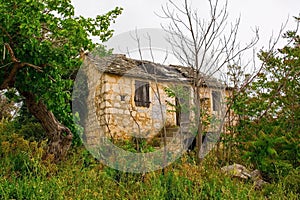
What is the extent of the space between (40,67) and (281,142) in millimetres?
4095

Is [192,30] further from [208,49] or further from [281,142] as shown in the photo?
[281,142]

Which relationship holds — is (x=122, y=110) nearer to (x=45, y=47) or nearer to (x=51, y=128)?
(x=51, y=128)

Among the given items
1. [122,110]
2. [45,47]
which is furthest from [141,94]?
[45,47]

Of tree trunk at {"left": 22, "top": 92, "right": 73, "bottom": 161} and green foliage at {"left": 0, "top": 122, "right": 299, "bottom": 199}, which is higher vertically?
tree trunk at {"left": 22, "top": 92, "right": 73, "bottom": 161}

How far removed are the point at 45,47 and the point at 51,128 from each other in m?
1.76

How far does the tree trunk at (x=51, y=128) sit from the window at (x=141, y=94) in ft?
19.1

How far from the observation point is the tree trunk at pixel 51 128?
6329 mm

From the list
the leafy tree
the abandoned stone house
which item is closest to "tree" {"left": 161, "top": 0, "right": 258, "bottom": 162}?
the leafy tree

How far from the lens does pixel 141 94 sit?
12.4m

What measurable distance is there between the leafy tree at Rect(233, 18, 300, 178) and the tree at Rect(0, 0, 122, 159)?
11.0 feet

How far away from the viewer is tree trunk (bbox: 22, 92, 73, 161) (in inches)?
249

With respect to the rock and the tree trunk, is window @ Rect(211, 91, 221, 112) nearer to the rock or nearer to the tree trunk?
the rock

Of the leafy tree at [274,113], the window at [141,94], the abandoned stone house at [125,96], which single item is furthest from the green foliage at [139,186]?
the window at [141,94]

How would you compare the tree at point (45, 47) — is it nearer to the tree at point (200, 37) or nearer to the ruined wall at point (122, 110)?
the tree at point (200, 37)
